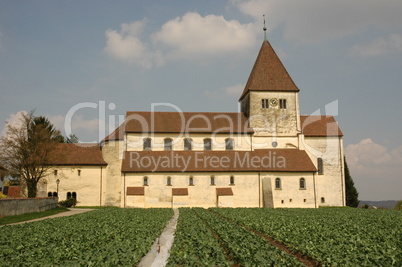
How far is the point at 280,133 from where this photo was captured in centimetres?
5191

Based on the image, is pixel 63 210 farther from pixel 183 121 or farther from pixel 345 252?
pixel 345 252

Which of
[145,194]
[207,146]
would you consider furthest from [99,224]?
[207,146]

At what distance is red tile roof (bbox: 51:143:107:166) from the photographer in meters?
47.8

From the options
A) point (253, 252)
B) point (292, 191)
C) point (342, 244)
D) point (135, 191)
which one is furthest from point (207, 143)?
point (253, 252)

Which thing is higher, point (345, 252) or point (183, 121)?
point (183, 121)

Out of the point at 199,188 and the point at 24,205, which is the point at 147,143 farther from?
the point at 24,205

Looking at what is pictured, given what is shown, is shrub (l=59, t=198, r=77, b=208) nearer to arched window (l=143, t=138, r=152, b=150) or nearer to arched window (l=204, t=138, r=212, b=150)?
arched window (l=143, t=138, r=152, b=150)

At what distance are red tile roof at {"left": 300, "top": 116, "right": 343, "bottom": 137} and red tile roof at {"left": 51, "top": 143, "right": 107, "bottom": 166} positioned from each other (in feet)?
95.6

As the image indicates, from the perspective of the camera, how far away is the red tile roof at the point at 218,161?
4719 centimetres

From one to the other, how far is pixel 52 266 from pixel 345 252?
37.8ft

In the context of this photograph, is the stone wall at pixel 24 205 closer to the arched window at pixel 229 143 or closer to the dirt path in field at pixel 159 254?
the dirt path in field at pixel 159 254

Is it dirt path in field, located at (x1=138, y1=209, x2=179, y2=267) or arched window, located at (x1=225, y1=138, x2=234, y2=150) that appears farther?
arched window, located at (x1=225, y1=138, x2=234, y2=150)

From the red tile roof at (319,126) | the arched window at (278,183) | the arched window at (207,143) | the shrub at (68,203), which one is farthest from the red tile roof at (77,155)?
the red tile roof at (319,126)

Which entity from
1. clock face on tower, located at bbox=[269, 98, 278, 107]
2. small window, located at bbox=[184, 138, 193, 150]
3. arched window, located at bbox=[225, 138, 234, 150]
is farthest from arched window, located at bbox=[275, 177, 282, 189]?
small window, located at bbox=[184, 138, 193, 150]
